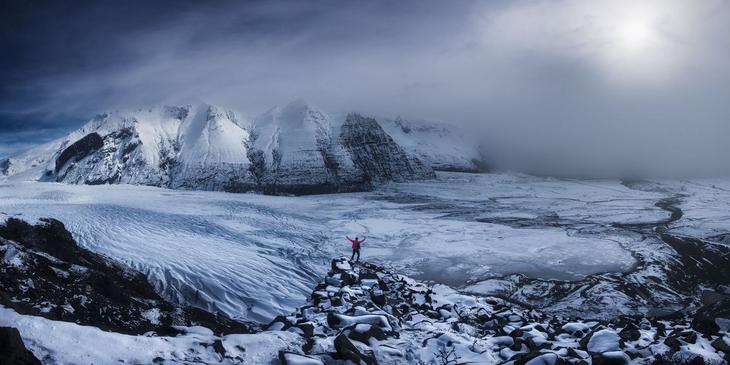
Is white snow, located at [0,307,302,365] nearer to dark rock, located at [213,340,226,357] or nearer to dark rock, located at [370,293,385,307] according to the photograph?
dark rock, located at [213,340,226,357]

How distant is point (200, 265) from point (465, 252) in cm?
1953

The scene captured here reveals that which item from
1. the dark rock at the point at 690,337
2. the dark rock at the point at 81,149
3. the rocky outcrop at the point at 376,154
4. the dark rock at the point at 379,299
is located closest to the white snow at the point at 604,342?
the dark rock at the point at 690,337

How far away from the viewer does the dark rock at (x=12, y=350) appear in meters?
4.79

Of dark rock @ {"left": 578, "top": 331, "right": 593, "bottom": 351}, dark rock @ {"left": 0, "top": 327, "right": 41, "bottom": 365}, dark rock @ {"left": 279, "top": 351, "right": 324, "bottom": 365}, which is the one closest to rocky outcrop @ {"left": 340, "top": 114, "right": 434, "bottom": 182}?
dark rock @ {"left": 578, "top": 331, "right": 593, "bottom": 351}

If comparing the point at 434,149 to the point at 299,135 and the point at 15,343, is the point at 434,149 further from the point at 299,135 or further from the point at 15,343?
the point at 15,343

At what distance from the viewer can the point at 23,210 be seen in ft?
91.2

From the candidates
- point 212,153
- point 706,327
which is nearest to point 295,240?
point 706,327

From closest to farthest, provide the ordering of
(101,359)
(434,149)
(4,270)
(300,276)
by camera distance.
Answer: (101,359) → (4,270) → (300,276) → (434,149)

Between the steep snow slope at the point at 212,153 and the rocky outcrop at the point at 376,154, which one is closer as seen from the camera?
the steep snow slope at the point at 212,153

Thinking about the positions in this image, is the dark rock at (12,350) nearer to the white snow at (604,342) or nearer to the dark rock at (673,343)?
the white snow at (604,342)

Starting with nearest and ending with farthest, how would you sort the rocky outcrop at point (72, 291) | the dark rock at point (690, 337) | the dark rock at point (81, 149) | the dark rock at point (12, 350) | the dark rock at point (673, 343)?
the dark rock at point (12, 350), the dark rock at point (673, 343), the dark rock at point (690, 337), the rocky outcrop at point (72, 291), the dark rock at point (81, 149)

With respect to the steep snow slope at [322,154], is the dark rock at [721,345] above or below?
below

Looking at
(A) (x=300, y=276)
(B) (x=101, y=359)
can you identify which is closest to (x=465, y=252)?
(A) (x=300, y=276)

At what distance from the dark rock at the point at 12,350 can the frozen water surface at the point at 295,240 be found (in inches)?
523
